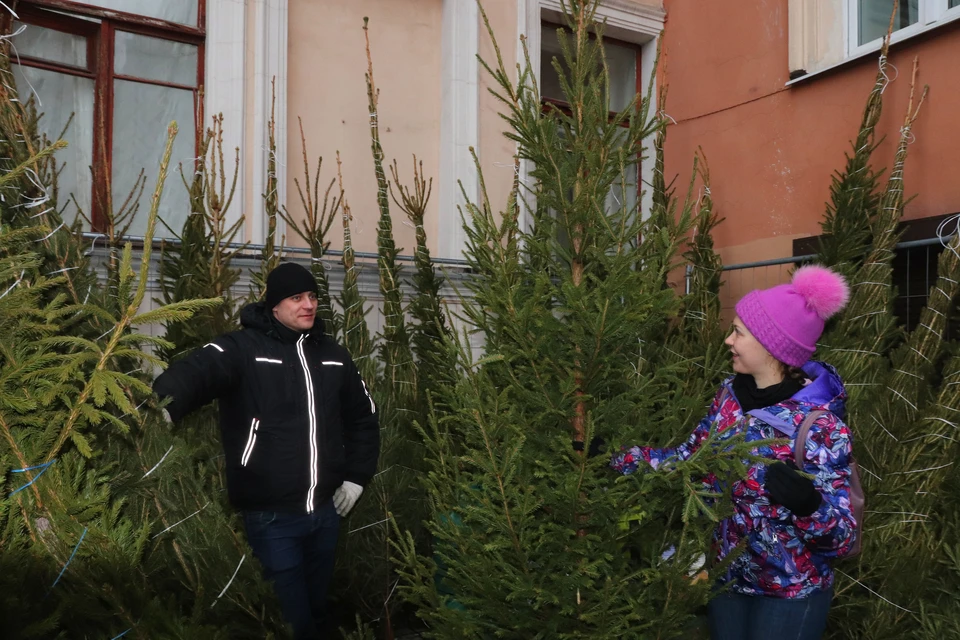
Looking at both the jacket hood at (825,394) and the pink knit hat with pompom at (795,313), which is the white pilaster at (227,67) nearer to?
the pink knit hat with pompom at (795,313)

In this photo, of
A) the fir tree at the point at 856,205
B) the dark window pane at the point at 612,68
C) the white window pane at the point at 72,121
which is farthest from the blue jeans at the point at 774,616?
the dark window pane at the point at 612,68

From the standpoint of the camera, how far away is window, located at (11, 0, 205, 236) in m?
5.65

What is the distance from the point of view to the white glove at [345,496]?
365 cm

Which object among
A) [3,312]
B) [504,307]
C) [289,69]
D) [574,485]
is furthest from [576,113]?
[289,69]

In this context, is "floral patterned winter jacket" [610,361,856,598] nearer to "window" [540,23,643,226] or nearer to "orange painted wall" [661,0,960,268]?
"orange painted wall" [661,0,960,268]

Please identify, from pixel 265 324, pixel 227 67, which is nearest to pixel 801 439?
pixel 265 324

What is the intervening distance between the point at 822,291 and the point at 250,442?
7.36ft

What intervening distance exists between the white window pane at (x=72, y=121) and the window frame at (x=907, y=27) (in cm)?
585

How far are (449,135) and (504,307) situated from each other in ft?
15.1

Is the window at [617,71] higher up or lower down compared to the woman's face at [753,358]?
higher up

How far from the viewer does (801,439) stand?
2342 millimetres

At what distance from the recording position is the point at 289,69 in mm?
6445

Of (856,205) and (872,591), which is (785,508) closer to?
(872,591)

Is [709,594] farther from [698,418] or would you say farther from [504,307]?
[698,418]
